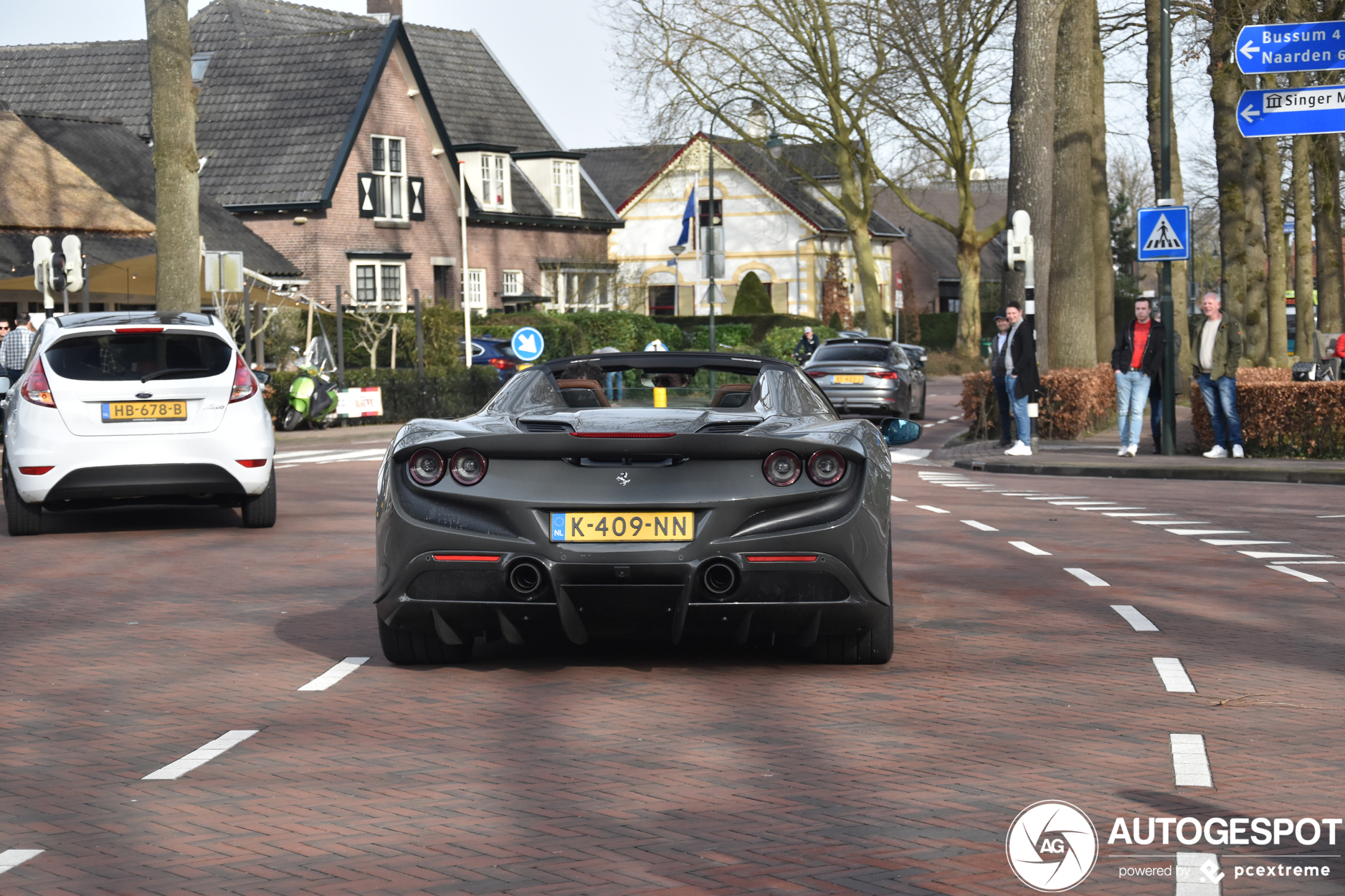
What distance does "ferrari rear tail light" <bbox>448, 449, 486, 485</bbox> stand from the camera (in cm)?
693

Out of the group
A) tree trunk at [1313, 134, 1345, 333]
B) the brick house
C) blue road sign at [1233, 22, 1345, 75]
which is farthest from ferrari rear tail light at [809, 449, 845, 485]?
the brick house

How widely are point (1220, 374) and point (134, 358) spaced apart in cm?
1249

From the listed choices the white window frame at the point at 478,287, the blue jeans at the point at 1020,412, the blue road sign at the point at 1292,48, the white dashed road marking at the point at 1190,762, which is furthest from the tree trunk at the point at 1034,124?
the white window frame at the point at 478,287

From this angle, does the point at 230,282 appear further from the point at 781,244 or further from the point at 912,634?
the point at 781,244

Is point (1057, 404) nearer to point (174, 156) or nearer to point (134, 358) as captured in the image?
point (174, 156)

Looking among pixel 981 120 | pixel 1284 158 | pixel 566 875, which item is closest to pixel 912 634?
pixel 566 875

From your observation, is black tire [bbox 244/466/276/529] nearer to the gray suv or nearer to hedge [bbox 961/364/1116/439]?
hedge [bbox 961/364/1116/439]

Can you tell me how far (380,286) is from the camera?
4888 centimetres

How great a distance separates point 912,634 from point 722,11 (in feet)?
139

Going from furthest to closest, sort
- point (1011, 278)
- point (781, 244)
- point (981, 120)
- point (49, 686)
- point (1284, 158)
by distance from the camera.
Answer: point (781, 244) < point (981, 120) < point (1284, 158) < point (1011, 278) < point (49, 686)

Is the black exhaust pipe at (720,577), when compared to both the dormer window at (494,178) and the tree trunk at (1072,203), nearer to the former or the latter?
the tree trunk at (1072,203)

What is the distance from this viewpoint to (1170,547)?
1256 centimetres

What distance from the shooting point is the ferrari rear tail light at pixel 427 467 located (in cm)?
701

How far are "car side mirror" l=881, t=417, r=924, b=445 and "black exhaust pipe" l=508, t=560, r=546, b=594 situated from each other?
234 centimetres
